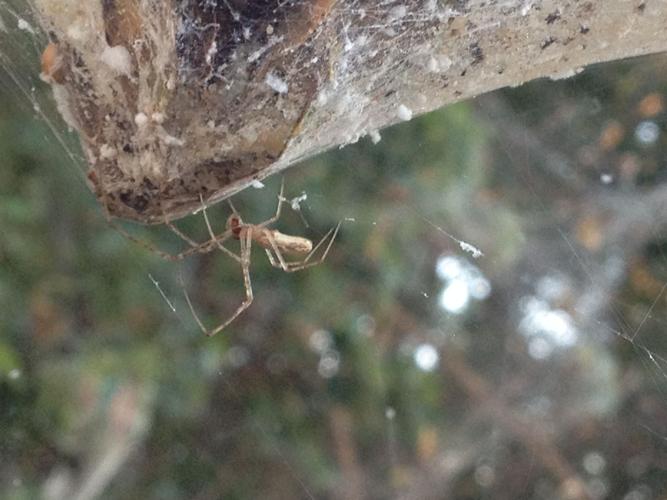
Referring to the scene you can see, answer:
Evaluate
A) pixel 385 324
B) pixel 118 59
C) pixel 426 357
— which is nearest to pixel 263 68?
pixel 118 59

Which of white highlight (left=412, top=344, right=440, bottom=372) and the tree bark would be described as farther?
white highlight (left=412, top=344, right=440, bottom=372)

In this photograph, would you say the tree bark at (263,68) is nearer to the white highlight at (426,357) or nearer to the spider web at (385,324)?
the spider web at (385,324)

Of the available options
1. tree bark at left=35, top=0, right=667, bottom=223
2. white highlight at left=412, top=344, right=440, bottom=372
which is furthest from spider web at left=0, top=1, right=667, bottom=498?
tree bark at left=35, top=0, right=667, bottom=223

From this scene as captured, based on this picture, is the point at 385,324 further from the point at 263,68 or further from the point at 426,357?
the point at 263,68

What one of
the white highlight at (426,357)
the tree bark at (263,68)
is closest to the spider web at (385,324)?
the white highlight at (426,357)

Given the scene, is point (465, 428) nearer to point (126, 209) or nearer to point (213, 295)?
point (213, 295)

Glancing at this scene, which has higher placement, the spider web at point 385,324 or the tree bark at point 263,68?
the tree bark at point 263,68

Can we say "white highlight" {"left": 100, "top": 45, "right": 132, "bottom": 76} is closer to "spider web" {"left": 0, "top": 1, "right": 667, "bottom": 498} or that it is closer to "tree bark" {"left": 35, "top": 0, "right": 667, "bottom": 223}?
"tree bark" {"left": 35, "top": 0, "right": 667, "bottom": 223}
